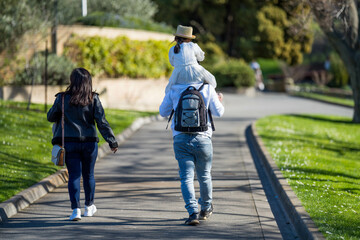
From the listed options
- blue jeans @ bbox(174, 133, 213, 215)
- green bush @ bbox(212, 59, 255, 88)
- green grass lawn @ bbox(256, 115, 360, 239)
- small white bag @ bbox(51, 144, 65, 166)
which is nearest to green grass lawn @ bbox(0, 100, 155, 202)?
small white bag @ bbox(51, 144, 65, 166)

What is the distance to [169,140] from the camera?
15.2 m

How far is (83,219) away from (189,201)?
133 cm

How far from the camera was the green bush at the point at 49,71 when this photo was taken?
20.5 m

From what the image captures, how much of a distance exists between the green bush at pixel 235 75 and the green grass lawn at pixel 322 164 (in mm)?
16377

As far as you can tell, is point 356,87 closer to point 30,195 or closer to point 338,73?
point 30,195

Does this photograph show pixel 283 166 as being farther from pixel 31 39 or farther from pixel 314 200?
pixel 31 39

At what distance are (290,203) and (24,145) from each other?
20.4ft

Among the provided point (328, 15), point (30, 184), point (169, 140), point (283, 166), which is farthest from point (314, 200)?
point (328, 15)

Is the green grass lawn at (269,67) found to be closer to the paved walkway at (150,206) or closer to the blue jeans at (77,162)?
the paved walkway at (150,206)

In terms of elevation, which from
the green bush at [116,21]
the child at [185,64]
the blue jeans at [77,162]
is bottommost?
the blue jeans at [77,162]

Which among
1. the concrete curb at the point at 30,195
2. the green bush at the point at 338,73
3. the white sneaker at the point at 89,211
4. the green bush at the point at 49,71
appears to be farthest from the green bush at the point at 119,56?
the green bush at the point at 338,73

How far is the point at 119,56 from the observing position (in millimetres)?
24016

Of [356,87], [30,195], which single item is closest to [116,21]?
[356,87]

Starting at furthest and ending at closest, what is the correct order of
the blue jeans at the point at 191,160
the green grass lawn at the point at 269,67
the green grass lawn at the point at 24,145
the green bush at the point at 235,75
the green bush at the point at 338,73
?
the green grass lawn at the point at 269,67 < the green bush at the point at 338,73 < the green bush at the point at 235,75 < the green grass lawn at the point at 24,145 < the blue jeans at the point at 191,160
